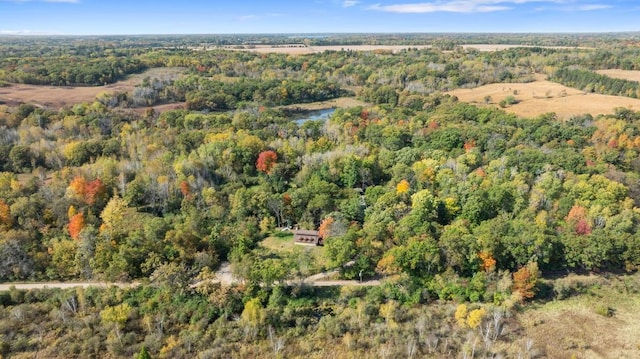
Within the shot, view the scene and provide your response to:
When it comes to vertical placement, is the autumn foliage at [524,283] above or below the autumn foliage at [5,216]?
below

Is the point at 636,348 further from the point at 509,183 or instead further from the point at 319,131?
the point at 319,131

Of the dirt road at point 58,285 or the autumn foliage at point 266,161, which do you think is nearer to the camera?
the dirt road at point 58,285

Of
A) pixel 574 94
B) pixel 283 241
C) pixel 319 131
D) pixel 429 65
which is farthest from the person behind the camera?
pixel 429 65

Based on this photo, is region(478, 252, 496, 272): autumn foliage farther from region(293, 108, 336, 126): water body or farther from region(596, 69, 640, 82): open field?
region(596, 69, 640, 82): open field

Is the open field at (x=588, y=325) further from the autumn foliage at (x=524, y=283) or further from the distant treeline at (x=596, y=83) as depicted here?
the distant treeline at (x=596, y=83)

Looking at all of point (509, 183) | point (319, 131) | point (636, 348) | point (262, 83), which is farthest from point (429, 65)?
point (636, 348)

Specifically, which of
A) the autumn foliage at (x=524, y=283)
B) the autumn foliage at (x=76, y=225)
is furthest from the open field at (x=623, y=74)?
the autumn foliage at (x=76, y=225)
